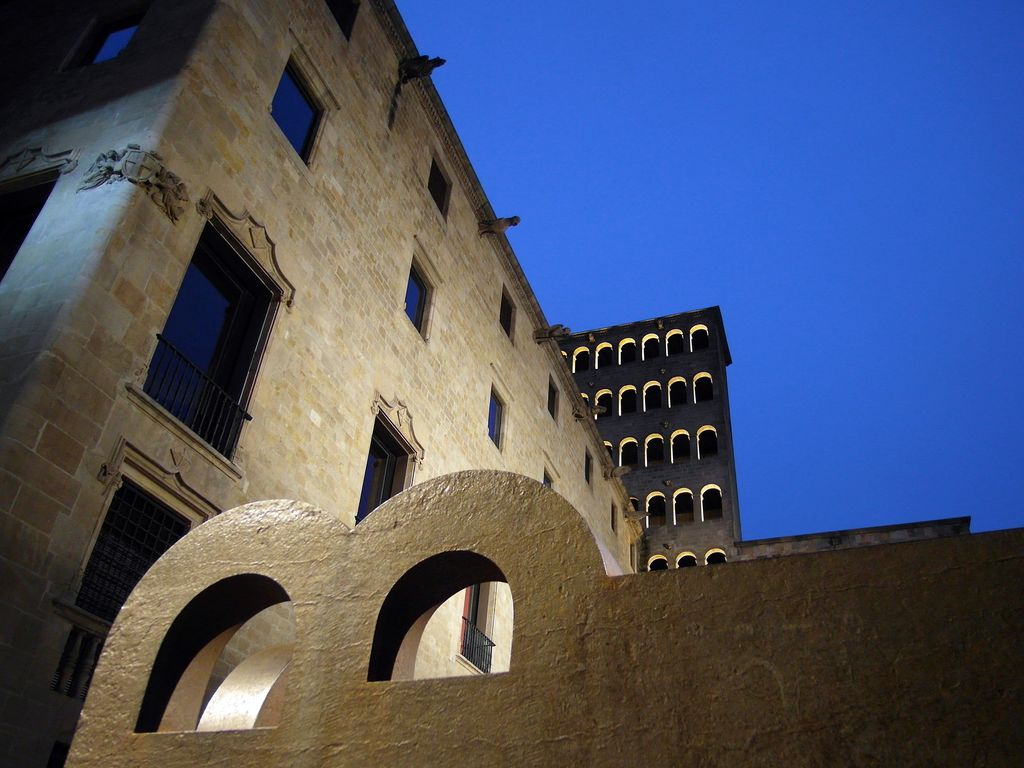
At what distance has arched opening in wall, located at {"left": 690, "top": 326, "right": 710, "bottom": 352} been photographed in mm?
36031

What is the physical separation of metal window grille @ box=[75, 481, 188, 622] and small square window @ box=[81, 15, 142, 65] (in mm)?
6599

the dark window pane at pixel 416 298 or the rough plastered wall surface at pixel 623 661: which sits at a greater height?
the dark window pane at pixel 416 298

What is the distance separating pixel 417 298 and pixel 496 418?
4185mm

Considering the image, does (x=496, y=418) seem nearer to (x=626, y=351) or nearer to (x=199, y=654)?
(x=199, y=654)

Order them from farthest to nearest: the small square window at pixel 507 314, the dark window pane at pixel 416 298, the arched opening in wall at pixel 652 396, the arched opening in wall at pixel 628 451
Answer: the arched opening in wall at pixel 652 396 < the arched opening in wall at pixel 628 451 < the small square window at pixel 507 314 < the dark window pane at pixel 416 298

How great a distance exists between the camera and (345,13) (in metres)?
13.7

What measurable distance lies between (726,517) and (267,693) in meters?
28.6

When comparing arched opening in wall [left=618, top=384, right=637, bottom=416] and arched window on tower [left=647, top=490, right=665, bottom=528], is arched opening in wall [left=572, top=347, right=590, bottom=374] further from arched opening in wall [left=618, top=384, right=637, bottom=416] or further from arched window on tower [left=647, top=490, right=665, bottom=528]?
arched window on tower [left=647, top=490, right=665, bottom=528]

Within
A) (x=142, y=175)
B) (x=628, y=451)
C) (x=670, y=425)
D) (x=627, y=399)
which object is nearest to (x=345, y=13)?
(x=142, y=175)

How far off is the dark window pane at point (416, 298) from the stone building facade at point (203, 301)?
6 centimetres

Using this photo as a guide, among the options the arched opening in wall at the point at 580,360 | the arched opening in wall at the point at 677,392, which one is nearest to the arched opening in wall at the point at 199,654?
the arched opening in wall at the point at 677,392

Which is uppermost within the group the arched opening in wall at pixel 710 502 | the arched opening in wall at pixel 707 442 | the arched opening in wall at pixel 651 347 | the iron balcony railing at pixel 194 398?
the arched opening in wall at pixel 651 347

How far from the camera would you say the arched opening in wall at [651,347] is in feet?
120

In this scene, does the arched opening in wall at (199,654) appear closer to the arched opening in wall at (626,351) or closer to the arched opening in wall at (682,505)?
the arched opening in wall at (682,505)
